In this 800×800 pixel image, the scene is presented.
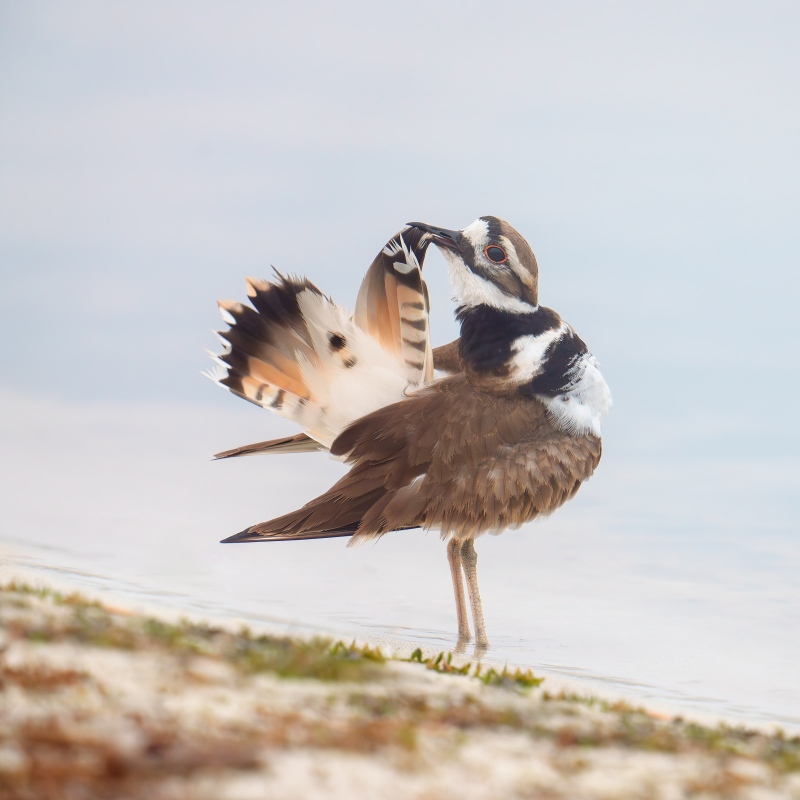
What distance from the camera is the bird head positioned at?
7.65m

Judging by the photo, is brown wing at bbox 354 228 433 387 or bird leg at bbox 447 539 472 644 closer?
brown wing at bbox 354 228 433 387

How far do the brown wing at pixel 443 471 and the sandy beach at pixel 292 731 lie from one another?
2.36 metres

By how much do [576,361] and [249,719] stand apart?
191 inches

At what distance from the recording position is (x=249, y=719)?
3.32 meters

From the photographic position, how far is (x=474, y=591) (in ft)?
24.9

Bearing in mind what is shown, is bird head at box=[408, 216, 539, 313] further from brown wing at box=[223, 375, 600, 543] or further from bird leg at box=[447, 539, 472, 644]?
bird leg at box=[447, 539, 472, 644]

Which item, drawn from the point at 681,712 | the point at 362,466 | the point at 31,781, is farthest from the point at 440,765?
the point at 362,466

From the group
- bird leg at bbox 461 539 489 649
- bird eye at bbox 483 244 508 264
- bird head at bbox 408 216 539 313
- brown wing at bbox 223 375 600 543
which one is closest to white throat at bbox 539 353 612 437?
brown wing at bbox 223 375 600 543

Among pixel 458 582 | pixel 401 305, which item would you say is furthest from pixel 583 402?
pixel 458 582

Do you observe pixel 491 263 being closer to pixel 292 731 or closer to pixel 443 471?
pixel 443 471

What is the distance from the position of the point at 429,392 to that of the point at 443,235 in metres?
1.18

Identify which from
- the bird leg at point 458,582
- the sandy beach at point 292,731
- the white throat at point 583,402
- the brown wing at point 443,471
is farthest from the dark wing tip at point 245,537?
the sandy beach at point 292,731

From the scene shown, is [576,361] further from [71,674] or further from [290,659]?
[71,674]

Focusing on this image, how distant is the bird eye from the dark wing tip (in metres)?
2.53
